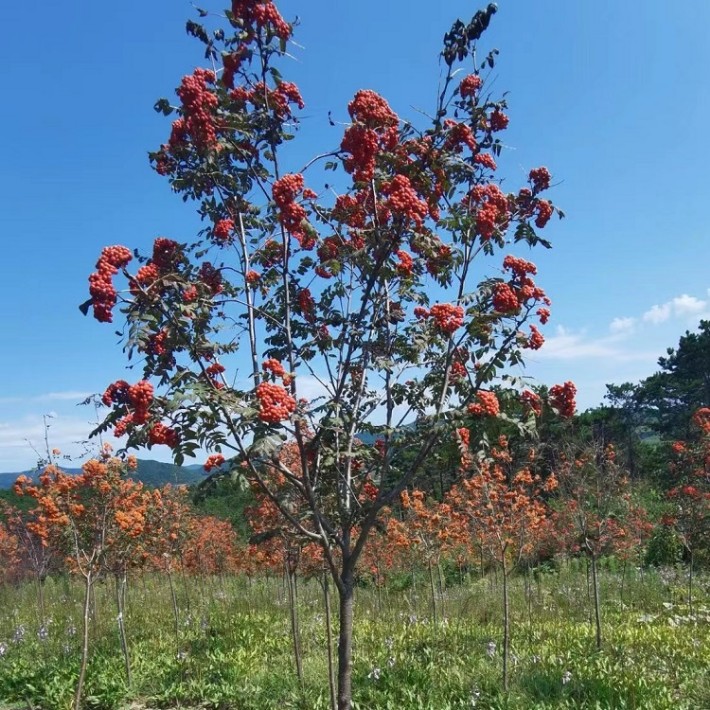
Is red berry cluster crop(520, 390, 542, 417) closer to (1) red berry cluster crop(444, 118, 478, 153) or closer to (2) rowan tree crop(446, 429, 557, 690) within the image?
(1) red berry cluster crop(444, 118, 478, 153)

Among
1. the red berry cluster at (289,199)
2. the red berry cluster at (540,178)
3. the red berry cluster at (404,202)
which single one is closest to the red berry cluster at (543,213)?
the red berry cluster at (540,178)

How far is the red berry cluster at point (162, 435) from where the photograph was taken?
300 centimetres

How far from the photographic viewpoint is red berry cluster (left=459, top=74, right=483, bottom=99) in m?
3.84

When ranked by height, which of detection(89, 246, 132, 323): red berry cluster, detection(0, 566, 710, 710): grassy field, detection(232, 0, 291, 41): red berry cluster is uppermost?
detection(232, 0, 291, 41): red berry cluster

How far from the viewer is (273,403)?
111 inches

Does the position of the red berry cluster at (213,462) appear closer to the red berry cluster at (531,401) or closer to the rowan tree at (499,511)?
the red berry cluster at (531,401)

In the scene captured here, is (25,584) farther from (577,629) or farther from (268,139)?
(268,139)

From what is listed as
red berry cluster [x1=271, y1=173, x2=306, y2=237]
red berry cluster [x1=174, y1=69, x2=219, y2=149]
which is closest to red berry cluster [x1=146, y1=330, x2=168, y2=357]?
red berry cluster [x1=271, y1=173, x2=306, y2=237]

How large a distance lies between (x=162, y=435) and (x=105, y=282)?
824mm

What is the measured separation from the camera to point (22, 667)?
851 centimetres

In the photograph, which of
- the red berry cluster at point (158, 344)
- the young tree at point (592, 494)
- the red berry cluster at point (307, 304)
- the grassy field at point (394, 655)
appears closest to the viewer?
the red berry cluster at point (158, 344)

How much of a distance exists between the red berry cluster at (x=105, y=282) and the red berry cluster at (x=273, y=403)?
2.73 feet

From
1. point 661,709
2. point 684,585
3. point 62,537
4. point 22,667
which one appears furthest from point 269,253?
point 684,585

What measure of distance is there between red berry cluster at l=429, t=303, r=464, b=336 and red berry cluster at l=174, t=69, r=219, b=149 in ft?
5.49
